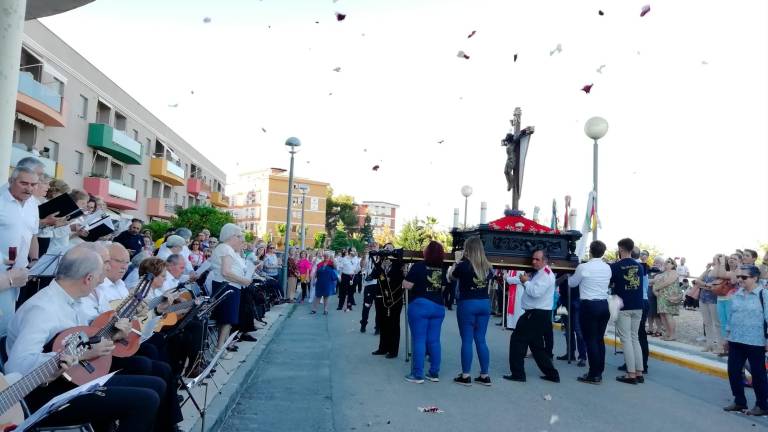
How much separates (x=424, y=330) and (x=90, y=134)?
113 ft

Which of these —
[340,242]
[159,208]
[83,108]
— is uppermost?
[83,108]

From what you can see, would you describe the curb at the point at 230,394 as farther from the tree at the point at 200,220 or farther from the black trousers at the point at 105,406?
the tree at the point at 200,220

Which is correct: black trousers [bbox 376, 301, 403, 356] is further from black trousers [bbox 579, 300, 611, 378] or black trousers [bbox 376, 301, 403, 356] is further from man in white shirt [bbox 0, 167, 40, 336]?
man in white shirt [bbox 0, 167, 40, 336]

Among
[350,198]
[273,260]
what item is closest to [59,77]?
[273,260]

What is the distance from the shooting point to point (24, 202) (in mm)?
5191

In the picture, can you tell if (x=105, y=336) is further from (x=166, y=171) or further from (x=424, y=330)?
(x=166, y=171)

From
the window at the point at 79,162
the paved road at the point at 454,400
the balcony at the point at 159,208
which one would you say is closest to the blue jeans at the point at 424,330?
the paved road at the point at 454,400

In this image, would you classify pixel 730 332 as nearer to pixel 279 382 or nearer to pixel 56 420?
pixel 279 382

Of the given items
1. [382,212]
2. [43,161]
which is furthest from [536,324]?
[382,212]

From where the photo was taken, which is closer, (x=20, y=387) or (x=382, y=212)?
(x=20, y=387)

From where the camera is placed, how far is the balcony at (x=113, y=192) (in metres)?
36.3

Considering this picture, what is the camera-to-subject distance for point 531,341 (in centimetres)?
849

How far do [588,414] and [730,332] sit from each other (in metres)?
2.23

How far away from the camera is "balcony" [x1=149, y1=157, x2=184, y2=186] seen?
1906 inches
